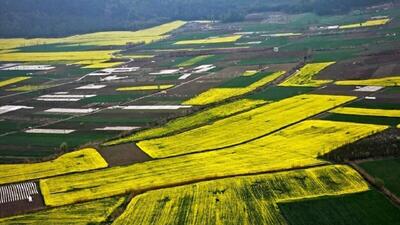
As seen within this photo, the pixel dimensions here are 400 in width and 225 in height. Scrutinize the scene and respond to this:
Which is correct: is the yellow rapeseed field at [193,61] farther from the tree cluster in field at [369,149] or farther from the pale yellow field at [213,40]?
the tree cluster in field at [369,149]

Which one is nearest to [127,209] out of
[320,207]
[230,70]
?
[320,207]

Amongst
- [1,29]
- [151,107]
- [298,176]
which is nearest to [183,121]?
[151,107]

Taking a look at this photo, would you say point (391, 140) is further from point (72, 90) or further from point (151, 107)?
point (72, 90)

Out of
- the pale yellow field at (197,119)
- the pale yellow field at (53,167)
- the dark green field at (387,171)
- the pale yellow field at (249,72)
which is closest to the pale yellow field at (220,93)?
the pale yellow field at (197,119)

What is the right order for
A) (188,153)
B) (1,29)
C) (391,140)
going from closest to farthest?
(391,140) → (188,153) → (1,29)

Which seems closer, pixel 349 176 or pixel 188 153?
pixel 349 176

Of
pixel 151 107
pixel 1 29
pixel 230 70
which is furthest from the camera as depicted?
pixel 1 29

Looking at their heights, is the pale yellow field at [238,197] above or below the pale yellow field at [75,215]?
above
